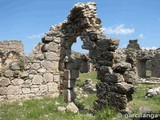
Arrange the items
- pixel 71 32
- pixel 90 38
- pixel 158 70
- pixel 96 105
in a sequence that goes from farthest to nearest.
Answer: pixel 158 70
pixel 71 32
pixel 90 38
pixel 96 105

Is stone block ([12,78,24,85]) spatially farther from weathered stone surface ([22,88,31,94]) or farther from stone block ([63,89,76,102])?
stone block ([63,89,76,102])

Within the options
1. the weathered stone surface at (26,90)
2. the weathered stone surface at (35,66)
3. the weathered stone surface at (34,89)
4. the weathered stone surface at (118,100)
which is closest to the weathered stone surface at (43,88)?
the weathered stone surface at (34,89)

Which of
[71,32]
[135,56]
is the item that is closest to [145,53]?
[135,56]

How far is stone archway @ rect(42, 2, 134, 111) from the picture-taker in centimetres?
845

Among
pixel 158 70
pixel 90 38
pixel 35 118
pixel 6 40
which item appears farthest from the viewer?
pixel 158 70

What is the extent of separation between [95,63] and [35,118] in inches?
122

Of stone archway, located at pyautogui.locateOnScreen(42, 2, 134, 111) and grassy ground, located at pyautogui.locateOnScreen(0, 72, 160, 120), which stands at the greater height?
stone archway, located at pyautogui.locateOnScreen(42, 2, 134, 111)

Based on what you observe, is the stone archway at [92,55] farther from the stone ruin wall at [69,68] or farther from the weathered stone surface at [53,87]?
the weathered stone surface at [53,87]

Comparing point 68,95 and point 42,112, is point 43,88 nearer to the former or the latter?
point 68,95

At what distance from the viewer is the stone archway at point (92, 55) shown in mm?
8445

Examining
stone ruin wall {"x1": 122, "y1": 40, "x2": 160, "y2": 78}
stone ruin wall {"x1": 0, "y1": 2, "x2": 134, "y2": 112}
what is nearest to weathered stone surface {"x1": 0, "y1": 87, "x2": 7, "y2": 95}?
stone ruin wall {"x1": 0, "y1": 2, "x2": 134, "y2": 112}

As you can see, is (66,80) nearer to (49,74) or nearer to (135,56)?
(49,74)

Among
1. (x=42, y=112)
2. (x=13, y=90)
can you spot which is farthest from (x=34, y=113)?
(x=13, y=90)

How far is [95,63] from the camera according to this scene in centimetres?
959
